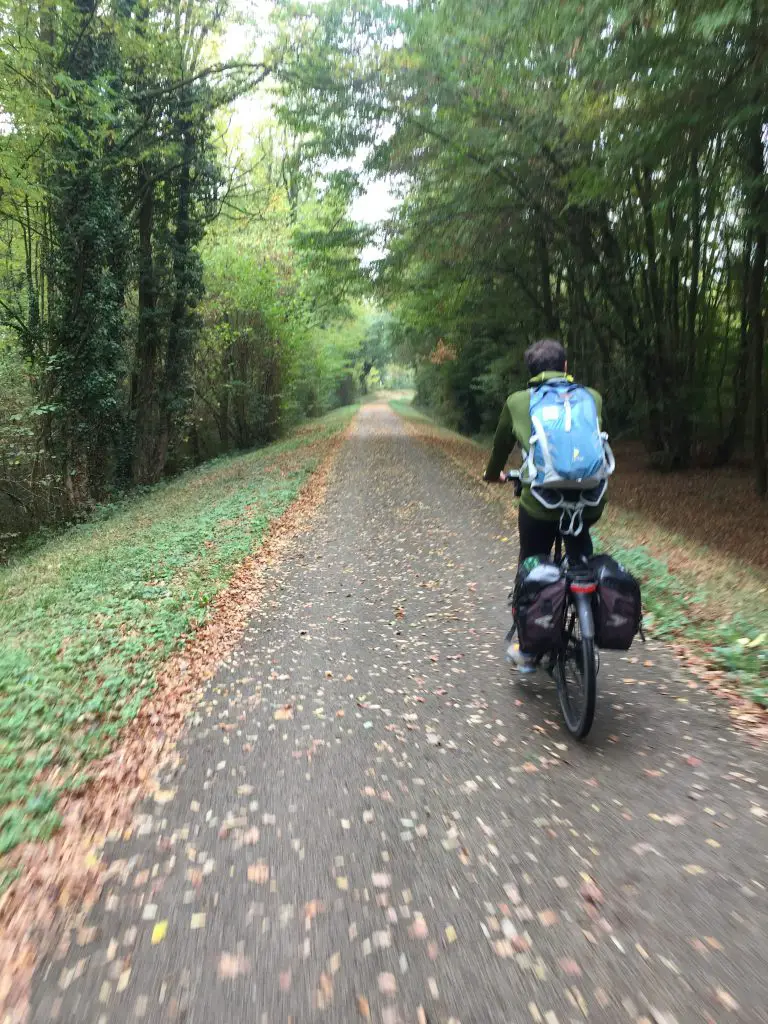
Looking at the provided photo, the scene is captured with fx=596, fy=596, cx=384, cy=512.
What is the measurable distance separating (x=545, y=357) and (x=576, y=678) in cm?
193

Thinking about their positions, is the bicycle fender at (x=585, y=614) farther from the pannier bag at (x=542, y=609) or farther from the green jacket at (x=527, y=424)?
the green jacket at (x=527, y=424)

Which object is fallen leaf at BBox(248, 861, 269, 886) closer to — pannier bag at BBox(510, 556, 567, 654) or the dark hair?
pannier bag at BBox(510, 556, 567, 654)

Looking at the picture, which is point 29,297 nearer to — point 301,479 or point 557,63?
point 301,479

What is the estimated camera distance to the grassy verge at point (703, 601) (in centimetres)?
425

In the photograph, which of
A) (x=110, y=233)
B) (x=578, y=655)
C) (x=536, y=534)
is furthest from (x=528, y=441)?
(x=110, y=233)

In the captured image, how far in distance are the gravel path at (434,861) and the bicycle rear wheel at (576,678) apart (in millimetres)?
136

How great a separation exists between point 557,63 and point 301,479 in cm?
898

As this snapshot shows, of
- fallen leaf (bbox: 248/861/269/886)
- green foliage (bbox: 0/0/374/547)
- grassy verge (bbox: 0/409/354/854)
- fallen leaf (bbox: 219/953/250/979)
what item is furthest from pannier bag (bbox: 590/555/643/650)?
green foliage (bbox: 0/0/374/547)

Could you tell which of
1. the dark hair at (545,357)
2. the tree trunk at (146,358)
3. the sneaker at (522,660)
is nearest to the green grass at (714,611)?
the sneaker at (522,660)

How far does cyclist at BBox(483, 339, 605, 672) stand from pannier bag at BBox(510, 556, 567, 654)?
22 centimetres

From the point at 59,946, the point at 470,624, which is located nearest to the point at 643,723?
the point at 470,624

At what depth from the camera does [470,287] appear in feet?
53.3

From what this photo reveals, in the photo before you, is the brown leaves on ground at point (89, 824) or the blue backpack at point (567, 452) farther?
the blue backpack at point (567, 452)

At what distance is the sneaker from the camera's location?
163 inches
